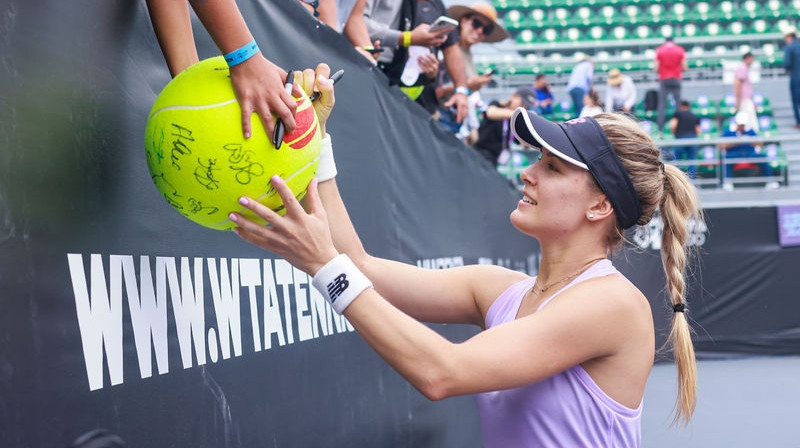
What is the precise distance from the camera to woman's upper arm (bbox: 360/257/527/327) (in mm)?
2568

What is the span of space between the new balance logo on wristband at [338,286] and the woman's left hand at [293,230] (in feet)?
0.15

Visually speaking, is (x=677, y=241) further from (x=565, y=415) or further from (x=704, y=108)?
(x=704, y=108)

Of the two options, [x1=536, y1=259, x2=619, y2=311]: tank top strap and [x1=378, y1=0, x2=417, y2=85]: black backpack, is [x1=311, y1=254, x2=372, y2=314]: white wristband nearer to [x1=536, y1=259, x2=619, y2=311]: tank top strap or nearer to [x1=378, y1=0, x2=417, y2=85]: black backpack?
[x1=536, y1=259, x2=619, y2=311]: tank top strap

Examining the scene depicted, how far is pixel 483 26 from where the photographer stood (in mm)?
7750

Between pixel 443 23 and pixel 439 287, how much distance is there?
272 cm

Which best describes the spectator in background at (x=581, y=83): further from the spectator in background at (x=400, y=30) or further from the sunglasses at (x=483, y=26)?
the spectator in background at (x=400, y=30)

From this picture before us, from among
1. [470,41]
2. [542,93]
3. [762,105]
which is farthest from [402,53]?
[762,105]

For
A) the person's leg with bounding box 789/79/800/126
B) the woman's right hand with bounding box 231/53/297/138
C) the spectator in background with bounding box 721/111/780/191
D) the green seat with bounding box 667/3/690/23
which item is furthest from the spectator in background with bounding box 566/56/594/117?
the woman's right hand with bounding box 231/53/297/138

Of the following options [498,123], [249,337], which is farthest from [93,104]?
[498,123]

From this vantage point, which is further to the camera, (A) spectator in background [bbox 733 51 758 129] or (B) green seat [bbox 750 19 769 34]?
(B) green seat [bbox 750 19 769 34]

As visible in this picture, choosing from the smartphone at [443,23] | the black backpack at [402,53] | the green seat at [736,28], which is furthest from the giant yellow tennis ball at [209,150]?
the green seat at [736,28]

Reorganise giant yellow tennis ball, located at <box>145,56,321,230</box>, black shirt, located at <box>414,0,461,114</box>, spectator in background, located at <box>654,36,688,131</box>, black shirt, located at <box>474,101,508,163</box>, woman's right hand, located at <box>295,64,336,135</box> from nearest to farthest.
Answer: giant yellow tennis ball, located at <box>145,56,321,230</box>, woman's right hand, located at <box>295,64,336,135</box>, black shirt, located at <box>414,0,461,114</box>, black shirt, located at <box>474,101,508,163</box>, spectator in background, located at <box>654,36,688,131</box>

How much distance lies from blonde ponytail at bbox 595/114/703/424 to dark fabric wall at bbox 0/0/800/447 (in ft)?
3.32

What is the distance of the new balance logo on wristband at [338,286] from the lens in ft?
6.20
